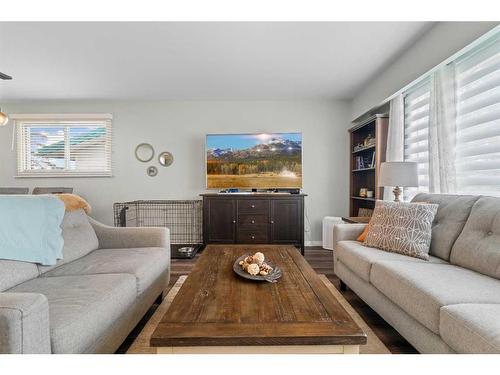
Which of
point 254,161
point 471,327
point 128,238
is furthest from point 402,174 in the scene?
point 128,238

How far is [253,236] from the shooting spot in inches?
146

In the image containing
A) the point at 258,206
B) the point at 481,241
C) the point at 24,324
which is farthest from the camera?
the point at 258,206

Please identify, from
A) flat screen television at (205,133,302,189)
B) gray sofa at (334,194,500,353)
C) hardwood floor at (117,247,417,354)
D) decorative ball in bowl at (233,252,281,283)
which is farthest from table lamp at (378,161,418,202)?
decorative ball in bowl at (233,252,281,283)

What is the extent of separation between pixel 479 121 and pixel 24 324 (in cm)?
305

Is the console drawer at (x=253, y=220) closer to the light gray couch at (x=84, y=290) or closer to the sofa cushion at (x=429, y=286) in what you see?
the light gray couch at (x=84, y=290)

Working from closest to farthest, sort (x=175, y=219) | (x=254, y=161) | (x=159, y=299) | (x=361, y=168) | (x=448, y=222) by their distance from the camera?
(x=448, y=222) < (x=159, y=299) < (x=361, y=168) < (x=254, y=161) < (x=175, y=219)

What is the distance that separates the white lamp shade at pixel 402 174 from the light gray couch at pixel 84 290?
2230 mm

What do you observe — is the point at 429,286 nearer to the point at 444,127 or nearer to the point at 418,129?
the point at 444,127

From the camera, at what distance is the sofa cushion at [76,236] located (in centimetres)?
189

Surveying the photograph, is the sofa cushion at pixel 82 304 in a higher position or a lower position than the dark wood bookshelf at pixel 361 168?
lower

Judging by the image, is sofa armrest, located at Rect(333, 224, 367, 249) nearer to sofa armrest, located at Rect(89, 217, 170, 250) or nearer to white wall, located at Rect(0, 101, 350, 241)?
sofa armrest, located at Rect(89, 217, 170, 250)

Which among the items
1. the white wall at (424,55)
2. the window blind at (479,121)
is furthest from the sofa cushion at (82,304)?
the white wall at (424,55)
